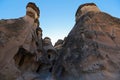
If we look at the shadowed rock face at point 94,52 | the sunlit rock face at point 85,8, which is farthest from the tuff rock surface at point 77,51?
the sunlit rock face at point 85,8

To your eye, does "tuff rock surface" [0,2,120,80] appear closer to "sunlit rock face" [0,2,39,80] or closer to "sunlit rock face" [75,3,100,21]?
"sunlit rock face" [0,2,39,80]

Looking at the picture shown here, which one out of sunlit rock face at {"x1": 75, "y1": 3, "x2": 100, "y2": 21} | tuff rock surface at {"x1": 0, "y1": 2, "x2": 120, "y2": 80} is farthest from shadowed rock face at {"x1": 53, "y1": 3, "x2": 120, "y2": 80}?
sunlit rock face at {"x1": 75, "y1": 3, "x2": 100, "y2": 21}

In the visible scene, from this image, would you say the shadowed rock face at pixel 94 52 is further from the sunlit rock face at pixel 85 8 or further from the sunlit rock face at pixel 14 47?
the sunlit rock face at pixel 85 8

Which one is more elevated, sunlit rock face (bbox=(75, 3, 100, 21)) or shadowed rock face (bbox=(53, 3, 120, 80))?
sunlit rock face (bbox=(75, 3, 100, 21))

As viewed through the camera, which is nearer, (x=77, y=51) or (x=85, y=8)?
(x=77, y=51)

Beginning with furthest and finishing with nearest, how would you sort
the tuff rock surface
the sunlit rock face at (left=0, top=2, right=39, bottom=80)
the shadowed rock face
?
the sunlit rock face at (left=0, top=2, right=39, bottom=80)
the tuff rock surface
the shadowed rock face

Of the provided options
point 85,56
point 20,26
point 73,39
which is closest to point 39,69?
point 20,26

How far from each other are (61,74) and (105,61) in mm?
3299

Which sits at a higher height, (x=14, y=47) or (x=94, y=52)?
(x=14, y=47)

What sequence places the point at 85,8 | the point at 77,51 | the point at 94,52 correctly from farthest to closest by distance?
the point at 85,8
the point at 77,51
the point at 94,52

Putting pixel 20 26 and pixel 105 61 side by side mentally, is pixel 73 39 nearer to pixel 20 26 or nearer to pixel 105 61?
pixel 105 61

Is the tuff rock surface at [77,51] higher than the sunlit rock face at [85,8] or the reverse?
the reverse

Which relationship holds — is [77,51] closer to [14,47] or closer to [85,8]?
[14,47]

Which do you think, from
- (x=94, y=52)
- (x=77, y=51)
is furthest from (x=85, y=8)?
(x=94, y=52)
